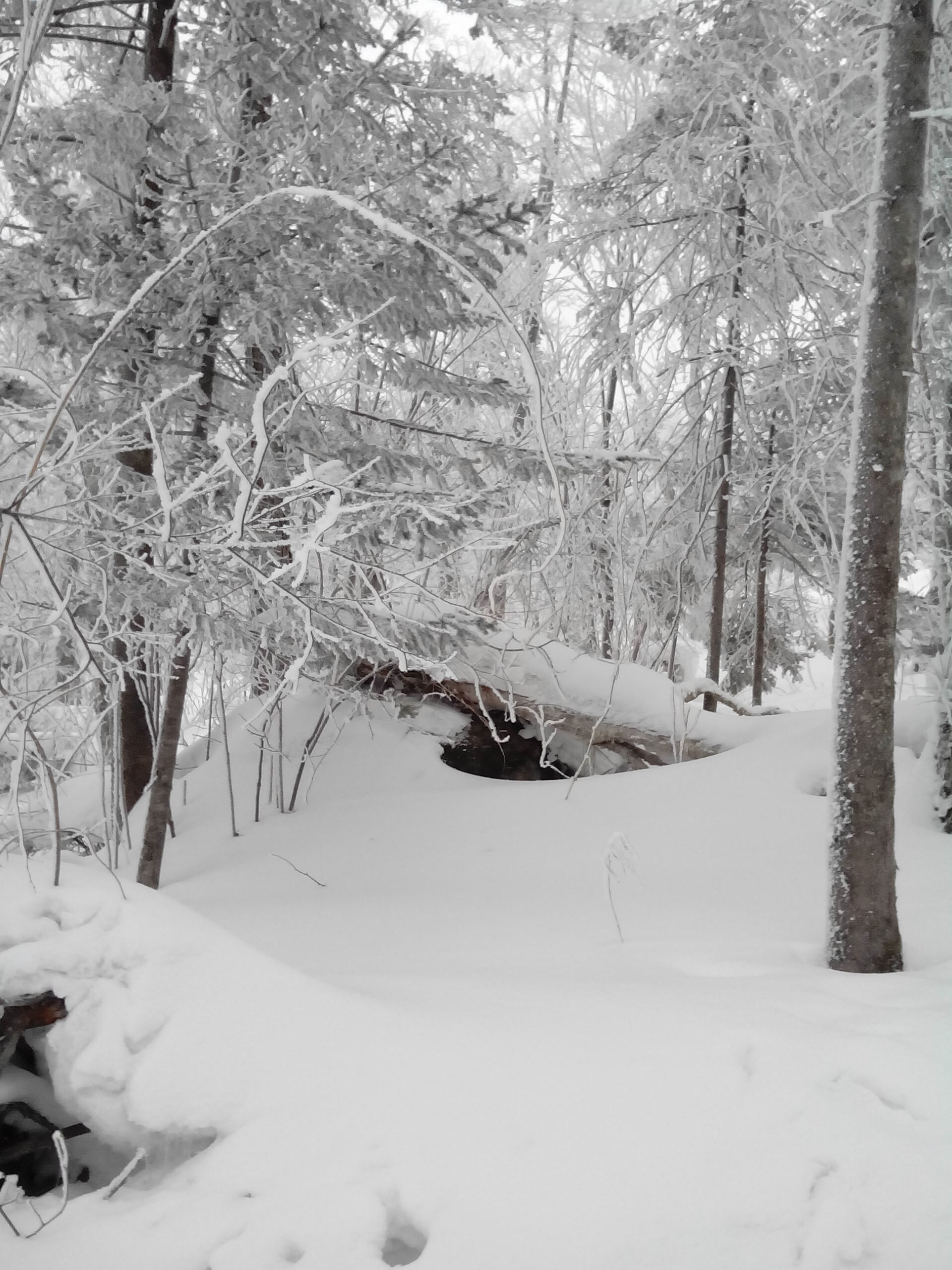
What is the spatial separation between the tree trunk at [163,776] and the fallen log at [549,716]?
1733mm

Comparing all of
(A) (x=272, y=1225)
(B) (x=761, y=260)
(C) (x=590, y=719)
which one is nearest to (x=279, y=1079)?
(A) (x=272, y=1225)

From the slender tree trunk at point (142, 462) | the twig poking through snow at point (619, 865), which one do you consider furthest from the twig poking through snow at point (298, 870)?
the twig poking through snow at point (619, 865)

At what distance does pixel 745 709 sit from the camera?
25.4ft

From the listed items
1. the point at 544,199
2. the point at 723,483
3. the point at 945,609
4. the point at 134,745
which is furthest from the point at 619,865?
the point at 544,199

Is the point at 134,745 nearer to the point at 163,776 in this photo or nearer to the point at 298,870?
the point at 163,776

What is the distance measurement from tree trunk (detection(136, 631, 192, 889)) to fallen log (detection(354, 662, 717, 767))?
5.69 ft

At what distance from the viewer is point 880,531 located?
3.21 meters

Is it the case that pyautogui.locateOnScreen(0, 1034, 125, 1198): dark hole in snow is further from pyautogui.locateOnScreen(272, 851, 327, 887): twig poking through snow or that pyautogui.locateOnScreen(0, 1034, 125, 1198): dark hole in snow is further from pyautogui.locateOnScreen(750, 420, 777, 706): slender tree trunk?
pyautogui.locateOnScreen(750, 420, 777, 706): slender tree trunk

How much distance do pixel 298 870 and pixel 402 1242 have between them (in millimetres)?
4059

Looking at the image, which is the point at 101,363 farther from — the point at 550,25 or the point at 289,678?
the point at 550,25

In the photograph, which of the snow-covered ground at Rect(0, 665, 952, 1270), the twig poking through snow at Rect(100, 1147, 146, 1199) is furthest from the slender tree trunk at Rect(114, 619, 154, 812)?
the twig poking through snow at Rect(100, 1147, 146, 1199)

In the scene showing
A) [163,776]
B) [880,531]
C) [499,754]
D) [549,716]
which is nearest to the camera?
[880,531]

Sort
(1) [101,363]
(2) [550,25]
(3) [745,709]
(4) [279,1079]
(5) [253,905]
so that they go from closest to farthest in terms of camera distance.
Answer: (4) [279,1079]
(1) [101,363]
(5) [253,905]
(2) [550,25]
(3) [745,709]

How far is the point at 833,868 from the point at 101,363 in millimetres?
4245
